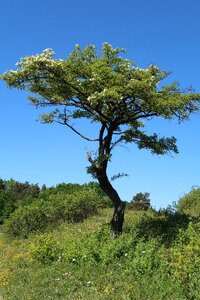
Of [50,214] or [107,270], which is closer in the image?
[107,270]

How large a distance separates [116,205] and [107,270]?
6.56 meters

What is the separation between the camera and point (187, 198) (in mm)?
41906

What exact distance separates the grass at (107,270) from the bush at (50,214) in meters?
→ 8.24

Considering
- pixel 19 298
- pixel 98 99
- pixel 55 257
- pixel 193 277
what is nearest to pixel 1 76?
pixel 98 99

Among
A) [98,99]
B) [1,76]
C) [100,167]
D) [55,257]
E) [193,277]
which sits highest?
[1,76]

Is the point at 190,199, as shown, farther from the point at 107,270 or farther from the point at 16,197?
the point at 107,270

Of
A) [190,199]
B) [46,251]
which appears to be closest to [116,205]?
[46,251]

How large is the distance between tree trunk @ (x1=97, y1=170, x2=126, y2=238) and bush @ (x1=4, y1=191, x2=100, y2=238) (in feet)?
29.3

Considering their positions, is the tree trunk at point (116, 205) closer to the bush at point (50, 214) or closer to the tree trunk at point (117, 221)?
the tree trunk at point (117, 221)

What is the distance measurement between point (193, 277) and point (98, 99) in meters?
9.39

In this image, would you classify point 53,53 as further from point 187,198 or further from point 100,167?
point 187,198

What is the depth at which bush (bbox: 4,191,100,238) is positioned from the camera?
3003cm

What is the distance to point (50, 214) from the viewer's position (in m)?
30.8

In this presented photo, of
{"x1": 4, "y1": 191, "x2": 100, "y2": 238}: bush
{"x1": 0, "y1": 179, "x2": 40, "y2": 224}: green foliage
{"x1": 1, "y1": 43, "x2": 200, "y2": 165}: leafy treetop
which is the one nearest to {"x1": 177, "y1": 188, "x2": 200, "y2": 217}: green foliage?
{"x1": 4, "y1": 191, "x2": 100, "y2": 238}: bush
